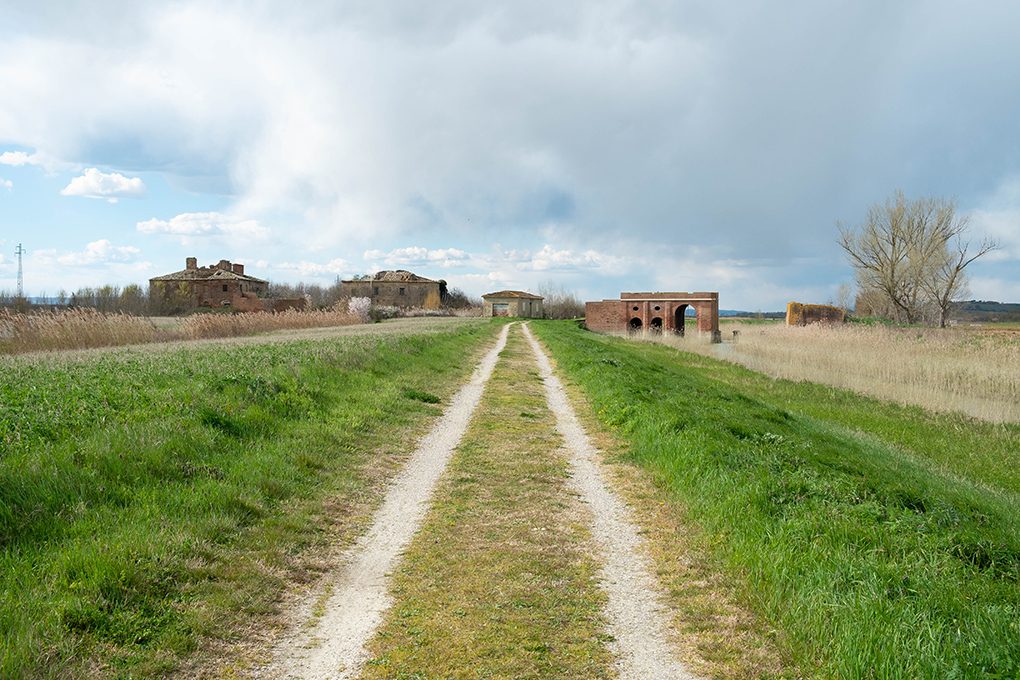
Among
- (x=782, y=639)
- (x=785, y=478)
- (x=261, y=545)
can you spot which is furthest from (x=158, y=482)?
(x=785, y=478)

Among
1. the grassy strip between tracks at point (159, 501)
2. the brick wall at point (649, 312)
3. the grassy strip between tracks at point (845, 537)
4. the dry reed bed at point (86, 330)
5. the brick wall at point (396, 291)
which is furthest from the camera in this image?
the brick wall at point (396, 291)

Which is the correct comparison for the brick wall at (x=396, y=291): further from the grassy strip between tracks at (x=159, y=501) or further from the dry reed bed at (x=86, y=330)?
the grassy strip between tracks at (x=159, y=501)

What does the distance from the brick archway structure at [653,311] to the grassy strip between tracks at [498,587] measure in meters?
63.0

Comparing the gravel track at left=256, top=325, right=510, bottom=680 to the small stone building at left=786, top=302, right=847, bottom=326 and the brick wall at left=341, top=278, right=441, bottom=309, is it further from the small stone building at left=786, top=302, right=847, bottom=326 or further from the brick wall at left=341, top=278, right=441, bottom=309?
the brick wall at left=341, top=278, right=441, bottom=309

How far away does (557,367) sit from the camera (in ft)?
82.8

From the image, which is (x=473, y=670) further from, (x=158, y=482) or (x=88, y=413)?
(x=88, y=413)

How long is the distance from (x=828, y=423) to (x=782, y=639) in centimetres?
1416

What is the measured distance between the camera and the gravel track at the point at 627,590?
15.1 feet

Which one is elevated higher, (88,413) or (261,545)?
(88,413)

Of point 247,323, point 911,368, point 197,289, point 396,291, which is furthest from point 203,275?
point 911,368

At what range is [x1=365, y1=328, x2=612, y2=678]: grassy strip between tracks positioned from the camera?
181 inches

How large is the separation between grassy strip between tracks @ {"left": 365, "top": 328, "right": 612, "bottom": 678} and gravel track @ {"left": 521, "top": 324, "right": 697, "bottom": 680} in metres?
0.13

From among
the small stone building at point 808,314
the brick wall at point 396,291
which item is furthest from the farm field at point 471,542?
the brick wall at point 396,291

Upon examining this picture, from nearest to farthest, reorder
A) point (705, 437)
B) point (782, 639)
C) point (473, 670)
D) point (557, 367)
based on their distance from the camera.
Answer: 1. point (473, 670)
2. point (782, 639)
3. point (705, 437)
4. point (557, 367)
